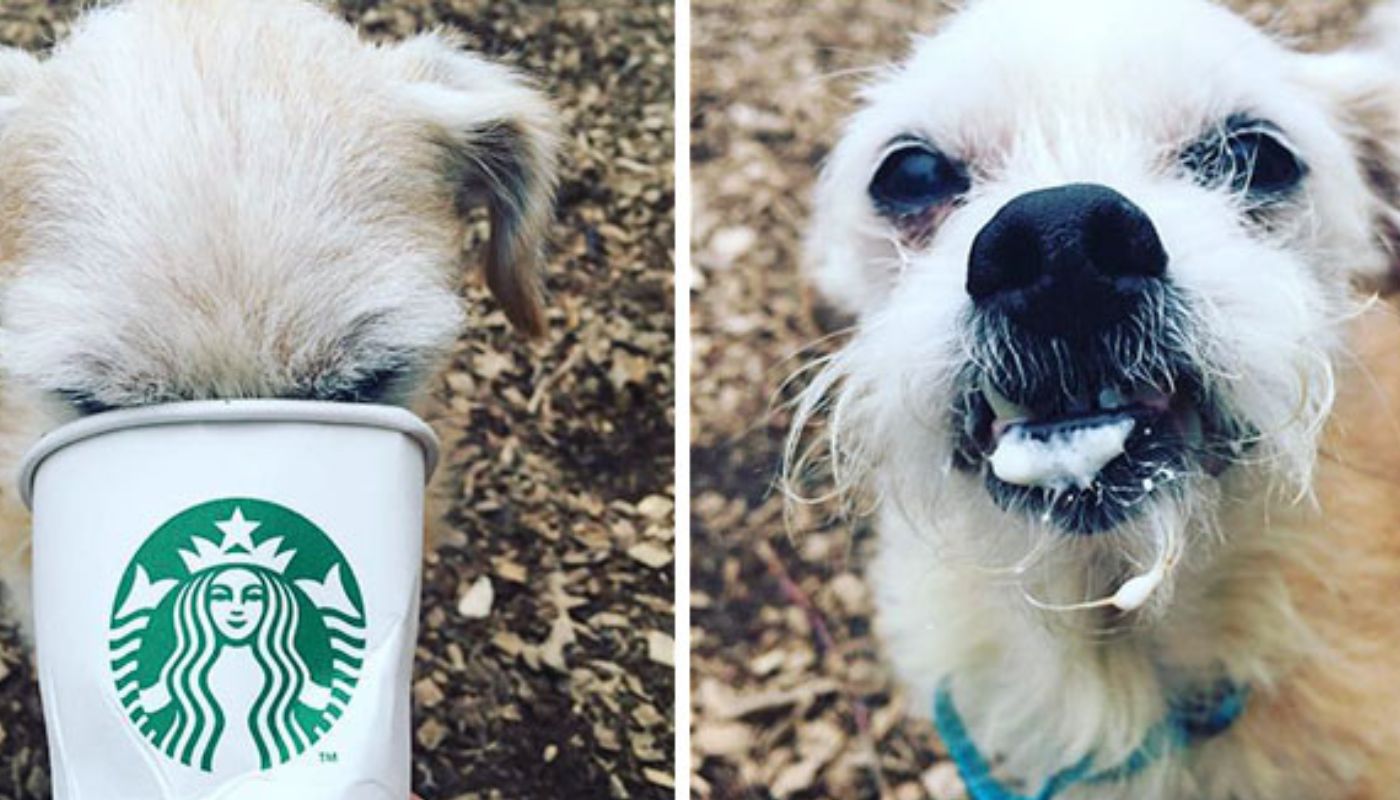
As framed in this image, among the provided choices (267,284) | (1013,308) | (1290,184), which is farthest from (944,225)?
(267,284)

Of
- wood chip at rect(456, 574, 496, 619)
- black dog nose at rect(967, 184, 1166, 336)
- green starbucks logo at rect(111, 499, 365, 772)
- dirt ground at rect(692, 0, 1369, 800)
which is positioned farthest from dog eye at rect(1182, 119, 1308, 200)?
wood chip at rect(456, 574, 496, 619)

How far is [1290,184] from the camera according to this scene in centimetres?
103

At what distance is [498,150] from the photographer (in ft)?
3.93

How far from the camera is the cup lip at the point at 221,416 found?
36.0 inches

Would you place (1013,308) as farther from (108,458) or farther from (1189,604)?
(108,458)

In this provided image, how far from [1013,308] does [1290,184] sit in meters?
0.22

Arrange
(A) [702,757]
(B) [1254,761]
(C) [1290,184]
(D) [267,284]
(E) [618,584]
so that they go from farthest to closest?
(E) [618,584]
(A) [702,757]
(B) [1254,761]
(C) [1290,184]
(D) [267,284]

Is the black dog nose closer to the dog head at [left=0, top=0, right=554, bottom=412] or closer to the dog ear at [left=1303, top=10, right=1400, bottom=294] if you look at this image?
the dog ear at [left=1303, top=10, right=1400, bottom=294]

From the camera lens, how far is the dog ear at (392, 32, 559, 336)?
1148mm

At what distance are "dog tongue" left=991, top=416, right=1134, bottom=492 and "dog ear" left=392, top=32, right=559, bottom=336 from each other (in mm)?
440

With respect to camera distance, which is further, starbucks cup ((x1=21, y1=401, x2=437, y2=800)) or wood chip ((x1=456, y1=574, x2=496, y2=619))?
wood chip ((x1=456, y1=574, x2=496, y2=619))

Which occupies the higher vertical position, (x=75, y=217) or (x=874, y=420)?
(x=75, y=217)

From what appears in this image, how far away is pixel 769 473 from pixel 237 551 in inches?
25.2

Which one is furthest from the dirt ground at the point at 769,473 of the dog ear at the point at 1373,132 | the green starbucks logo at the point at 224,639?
the green starbucks logo at the point at 224,639
